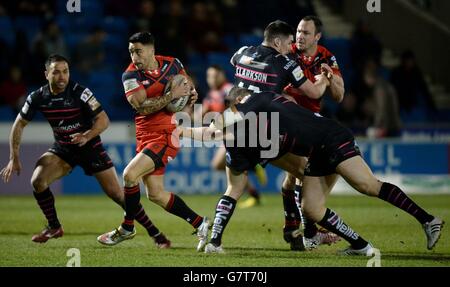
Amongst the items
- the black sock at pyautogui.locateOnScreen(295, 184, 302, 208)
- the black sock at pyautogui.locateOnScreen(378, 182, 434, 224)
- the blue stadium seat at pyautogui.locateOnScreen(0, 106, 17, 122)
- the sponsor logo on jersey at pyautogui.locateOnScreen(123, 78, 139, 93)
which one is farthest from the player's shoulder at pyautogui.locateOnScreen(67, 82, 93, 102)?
the blue stadium seat at pyautogui.locateOnScreen(0, 106, 17, 122)

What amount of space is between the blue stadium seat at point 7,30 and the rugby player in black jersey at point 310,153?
35.6ft

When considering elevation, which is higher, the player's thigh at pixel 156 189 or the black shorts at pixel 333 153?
the black shorts at pixel 333 153

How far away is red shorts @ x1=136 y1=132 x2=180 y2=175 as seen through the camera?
9.10 metres

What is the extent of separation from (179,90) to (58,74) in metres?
1.38

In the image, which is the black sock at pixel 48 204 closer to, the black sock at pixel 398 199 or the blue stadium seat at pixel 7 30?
the black sock at pixel 398 199

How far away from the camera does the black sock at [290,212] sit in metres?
9.37

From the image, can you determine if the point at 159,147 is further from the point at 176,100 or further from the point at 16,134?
the point at 16,134

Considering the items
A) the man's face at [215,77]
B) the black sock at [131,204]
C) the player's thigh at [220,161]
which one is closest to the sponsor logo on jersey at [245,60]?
the black sock at [131,204]

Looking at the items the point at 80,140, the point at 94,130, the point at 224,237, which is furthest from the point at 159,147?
the point at 224,237

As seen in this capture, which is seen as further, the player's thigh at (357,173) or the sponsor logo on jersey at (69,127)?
the sponsor logo on jersey at (69,127)

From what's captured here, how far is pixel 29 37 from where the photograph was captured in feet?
61.5

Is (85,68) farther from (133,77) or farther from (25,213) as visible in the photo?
(133,77)

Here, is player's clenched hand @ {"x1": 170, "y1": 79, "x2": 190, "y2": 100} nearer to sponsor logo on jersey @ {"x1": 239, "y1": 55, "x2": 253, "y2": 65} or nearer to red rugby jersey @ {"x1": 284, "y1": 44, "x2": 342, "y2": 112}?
sponsor logo on jersey @ {"x1": 239, "y1": 55, "x2": 253, "y2": 65}
